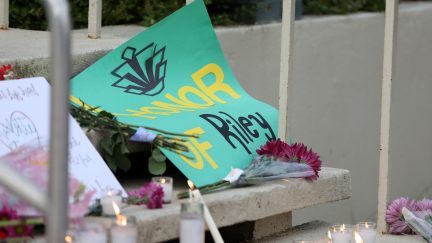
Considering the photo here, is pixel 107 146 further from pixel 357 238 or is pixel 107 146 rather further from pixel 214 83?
pixel 357 238

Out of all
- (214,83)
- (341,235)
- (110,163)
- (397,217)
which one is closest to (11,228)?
(110,163)

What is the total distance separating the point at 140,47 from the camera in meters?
3.54

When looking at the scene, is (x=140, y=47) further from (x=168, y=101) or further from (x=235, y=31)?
(x=235, y=31)

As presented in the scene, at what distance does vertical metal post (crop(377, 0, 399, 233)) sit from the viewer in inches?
132

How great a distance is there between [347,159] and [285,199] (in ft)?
6.14

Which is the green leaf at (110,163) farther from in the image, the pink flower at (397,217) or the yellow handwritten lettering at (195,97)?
the pink flower at (397,217)

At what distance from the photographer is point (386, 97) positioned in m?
3.40

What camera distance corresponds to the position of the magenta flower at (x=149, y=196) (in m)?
2.87

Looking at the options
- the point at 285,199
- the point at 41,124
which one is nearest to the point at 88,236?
the point at 41,124

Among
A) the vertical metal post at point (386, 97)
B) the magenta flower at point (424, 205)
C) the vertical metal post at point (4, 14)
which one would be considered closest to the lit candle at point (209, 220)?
the vertical metal post at point (386, 97)

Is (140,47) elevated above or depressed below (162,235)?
above

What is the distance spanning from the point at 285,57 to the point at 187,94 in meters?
0.34

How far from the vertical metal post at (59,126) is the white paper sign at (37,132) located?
40.2 inches

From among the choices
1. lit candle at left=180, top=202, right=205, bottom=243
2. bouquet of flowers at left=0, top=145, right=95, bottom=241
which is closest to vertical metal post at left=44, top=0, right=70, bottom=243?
bouquet of flowers at left=0, top=145, right=95, bottom=241
